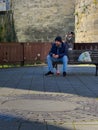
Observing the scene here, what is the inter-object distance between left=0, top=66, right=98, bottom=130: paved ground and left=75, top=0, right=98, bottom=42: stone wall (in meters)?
13.8

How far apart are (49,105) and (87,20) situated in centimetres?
1907

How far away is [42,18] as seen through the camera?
38.4 meters

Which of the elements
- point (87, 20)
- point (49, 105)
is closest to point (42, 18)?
point (87, 20)

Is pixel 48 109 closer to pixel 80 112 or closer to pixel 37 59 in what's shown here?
pixel 80 112

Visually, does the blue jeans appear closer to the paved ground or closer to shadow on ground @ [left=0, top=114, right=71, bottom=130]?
the paved ground

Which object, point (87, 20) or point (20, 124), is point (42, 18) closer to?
point (87, 20)

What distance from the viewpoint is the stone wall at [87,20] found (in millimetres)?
26516

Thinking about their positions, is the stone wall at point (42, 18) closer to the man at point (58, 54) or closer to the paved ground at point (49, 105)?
the man at point (58, 54)

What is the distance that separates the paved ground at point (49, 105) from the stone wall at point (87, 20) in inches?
544

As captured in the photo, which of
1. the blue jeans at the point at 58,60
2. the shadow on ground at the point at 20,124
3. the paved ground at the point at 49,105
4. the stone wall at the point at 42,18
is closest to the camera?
the shadow on ground at the point at 20,124

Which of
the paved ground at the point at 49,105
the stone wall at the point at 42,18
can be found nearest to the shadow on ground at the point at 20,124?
the paved ground at the point at 49,105

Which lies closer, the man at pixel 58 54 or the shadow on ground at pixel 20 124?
the shadow on ground at pixel 20 124

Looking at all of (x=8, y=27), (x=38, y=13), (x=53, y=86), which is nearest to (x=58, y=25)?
(x=38, y=13)

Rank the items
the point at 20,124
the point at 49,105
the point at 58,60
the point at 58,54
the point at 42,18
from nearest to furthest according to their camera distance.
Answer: the point at 20,124 → the point at 49,105 → the point at 58,54 → the point at 58,60 → the point at 42,18
